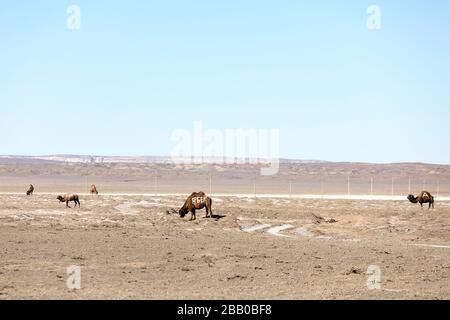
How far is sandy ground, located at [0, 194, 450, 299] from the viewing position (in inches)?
604

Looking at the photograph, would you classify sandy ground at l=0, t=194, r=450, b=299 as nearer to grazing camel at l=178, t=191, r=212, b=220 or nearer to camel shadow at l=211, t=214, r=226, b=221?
camel shadow at l=211, t=214, r=226, b=221

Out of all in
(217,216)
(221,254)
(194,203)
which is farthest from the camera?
(217,216)

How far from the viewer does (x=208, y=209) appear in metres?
37.5

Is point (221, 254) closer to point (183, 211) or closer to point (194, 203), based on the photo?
point (194, 203)

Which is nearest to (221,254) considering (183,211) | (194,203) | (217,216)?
(194,203)

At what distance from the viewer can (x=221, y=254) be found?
71.9 ft

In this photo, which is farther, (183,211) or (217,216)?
(217,216)

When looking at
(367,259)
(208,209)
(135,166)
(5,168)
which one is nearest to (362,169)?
(135,166)

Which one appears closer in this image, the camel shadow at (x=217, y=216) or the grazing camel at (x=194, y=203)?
the grazing camel at (x=194, y=203)

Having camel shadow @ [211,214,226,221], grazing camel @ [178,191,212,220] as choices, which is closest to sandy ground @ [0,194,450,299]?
camel shadow @ [211,214,226,221]

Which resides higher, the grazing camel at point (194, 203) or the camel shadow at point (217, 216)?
the grazing camel at point (194, 203)

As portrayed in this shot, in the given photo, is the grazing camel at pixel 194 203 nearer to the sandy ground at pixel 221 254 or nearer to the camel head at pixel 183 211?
the camel head at pixel 183 211

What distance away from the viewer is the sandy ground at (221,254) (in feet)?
50.3

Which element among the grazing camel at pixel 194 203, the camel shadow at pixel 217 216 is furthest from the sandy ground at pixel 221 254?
the grazing camel at pixel 194 203
